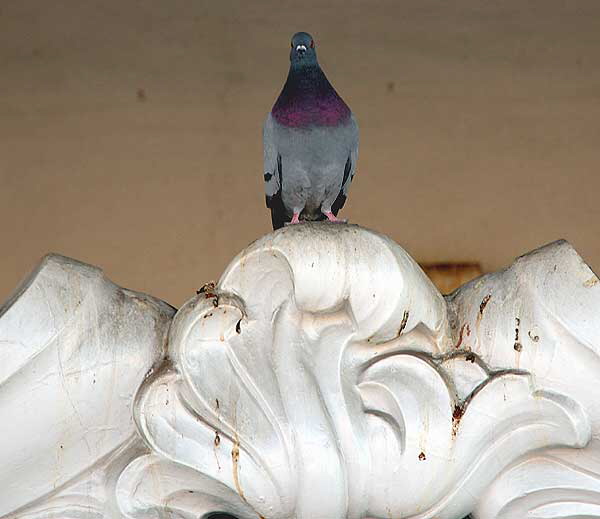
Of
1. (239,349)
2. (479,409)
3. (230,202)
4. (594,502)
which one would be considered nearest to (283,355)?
(239,349)

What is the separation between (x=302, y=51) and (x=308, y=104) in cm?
11

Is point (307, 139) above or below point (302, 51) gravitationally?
below

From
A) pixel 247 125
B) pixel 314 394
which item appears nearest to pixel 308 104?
pixel 247 125

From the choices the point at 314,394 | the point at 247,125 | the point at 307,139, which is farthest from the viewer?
the point at 247,125

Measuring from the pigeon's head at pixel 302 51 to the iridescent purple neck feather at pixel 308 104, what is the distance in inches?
0.4

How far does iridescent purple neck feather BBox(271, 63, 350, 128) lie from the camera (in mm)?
3744

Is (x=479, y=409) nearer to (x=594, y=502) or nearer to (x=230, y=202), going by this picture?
(x=594, y=502)

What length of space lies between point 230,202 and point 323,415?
1.08 meters

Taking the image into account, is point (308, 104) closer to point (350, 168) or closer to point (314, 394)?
point (350, 168)

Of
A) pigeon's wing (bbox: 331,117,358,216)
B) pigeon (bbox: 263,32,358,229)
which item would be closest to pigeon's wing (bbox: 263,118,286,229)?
pigeon (bbox: 263,32,358,229)

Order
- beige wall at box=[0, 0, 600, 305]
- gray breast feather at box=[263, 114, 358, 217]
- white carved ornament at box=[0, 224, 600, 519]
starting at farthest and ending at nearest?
beige wall at box=[0, 0, 600, 305] → gray breast feather at box=[263, 114, 358, 217] → white carved ornament at box=[0, 224, 600, 519]

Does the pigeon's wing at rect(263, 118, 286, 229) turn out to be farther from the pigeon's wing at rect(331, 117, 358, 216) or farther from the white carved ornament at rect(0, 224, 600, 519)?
the white carved ornament at rect(0, 224, 600, 519)

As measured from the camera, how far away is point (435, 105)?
406cm

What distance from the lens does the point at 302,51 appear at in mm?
3777
